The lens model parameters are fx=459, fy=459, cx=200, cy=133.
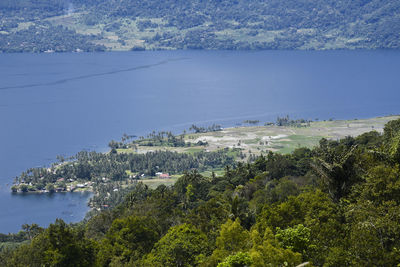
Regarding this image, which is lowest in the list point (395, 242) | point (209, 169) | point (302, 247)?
point (209, 169)

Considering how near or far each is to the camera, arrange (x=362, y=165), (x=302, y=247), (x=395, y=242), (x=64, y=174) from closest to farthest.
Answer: (x=395, y=242) < (x=302, y=247) < (x=362, y=165) < (x=64, y=174)

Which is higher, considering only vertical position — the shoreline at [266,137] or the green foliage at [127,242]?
the green foliage at [127,242]

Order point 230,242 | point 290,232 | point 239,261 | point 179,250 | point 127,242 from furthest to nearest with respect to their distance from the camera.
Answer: point 127,242
point 179,250
point 230,242
point 290,232
point 239,261

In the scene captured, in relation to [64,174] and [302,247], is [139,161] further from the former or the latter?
[302,247]

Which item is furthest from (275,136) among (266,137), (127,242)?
(127,242)

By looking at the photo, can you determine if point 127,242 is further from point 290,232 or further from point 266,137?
point 266,137

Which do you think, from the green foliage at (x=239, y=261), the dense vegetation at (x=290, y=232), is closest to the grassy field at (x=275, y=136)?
the dense vegetation at (x=290, y=232)

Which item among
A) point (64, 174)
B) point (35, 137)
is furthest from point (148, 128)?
point (64, 174)

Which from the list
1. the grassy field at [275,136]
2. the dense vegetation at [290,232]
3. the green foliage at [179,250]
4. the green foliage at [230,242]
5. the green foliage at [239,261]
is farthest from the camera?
the grassy field at [275,136]

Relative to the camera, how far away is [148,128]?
495 feet

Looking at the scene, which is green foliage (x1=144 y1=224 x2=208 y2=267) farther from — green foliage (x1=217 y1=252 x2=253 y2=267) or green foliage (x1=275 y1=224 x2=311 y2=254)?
green foliage (x1=217 y1=252 x2=253 y2=267)

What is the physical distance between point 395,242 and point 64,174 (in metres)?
99.3

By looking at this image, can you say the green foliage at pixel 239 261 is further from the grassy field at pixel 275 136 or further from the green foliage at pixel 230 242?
the grassy field at pixel 275 136

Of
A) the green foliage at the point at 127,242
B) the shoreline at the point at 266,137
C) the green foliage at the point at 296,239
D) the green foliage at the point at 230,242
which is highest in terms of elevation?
the green foliage at the point at 296,239
